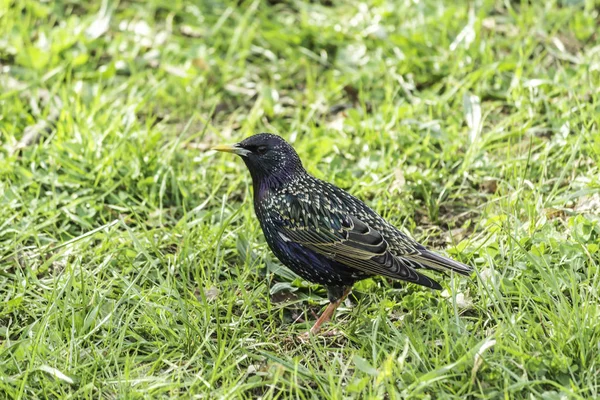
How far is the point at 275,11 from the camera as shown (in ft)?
24.7

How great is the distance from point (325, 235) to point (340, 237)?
80mm

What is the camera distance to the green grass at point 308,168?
3.94m

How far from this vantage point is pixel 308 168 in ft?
18.9

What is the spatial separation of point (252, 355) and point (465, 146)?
2.43 metres

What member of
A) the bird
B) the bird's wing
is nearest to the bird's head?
the bird

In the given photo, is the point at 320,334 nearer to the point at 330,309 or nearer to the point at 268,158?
the point at 330,309

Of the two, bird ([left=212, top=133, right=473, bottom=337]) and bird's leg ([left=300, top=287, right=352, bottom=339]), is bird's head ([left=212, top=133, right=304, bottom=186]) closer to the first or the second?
bird ([left=212, top=133, right=473, bottom=337])

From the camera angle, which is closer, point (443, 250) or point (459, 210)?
point (443, 250)

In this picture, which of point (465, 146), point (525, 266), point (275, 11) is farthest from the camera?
point (275, 11)

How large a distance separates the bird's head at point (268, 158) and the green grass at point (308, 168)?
36cm

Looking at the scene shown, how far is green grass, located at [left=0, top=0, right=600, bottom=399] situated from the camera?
12.9 ft

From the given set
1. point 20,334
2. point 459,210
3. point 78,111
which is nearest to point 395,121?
point 459,210

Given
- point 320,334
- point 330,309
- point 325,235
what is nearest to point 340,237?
point 325,235

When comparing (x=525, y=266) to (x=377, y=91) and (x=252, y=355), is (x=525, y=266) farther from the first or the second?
(x=377, y=91)
